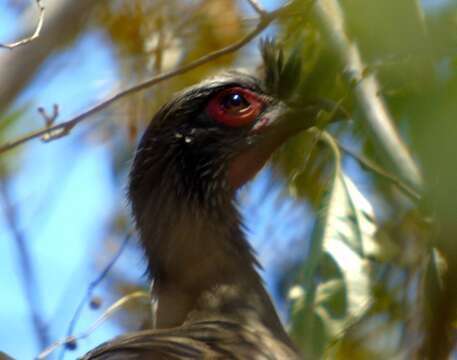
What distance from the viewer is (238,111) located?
14.2 feet

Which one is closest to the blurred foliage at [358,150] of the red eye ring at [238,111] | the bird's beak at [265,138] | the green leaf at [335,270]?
the green leaf at [335,270]

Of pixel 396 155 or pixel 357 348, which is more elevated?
pixel 396 155

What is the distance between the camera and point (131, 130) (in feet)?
18.3

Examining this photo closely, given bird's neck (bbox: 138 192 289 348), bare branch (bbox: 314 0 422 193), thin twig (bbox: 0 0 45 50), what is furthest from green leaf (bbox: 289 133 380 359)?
thin twig (bbox: 0 0 45 50)

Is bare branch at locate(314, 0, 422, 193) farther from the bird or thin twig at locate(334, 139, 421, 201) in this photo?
the bird

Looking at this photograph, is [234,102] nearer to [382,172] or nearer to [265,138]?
[265,138]

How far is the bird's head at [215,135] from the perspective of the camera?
14.0ft

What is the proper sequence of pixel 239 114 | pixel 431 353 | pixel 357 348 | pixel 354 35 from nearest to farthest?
pixel 431 353 < pixel 354 35 < pixel 239 114 < pixel 357 348

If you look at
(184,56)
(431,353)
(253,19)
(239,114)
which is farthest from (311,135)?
(431,353)

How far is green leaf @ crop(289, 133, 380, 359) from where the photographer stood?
3.66 m

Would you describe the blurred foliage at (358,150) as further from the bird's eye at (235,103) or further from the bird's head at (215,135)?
the bird's eye at (235,103)

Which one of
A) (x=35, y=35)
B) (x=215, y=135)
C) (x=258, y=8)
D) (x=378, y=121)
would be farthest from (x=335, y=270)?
(x=35, y=35)

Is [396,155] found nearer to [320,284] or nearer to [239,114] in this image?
[320,284]

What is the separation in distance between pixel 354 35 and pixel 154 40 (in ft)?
12.0
